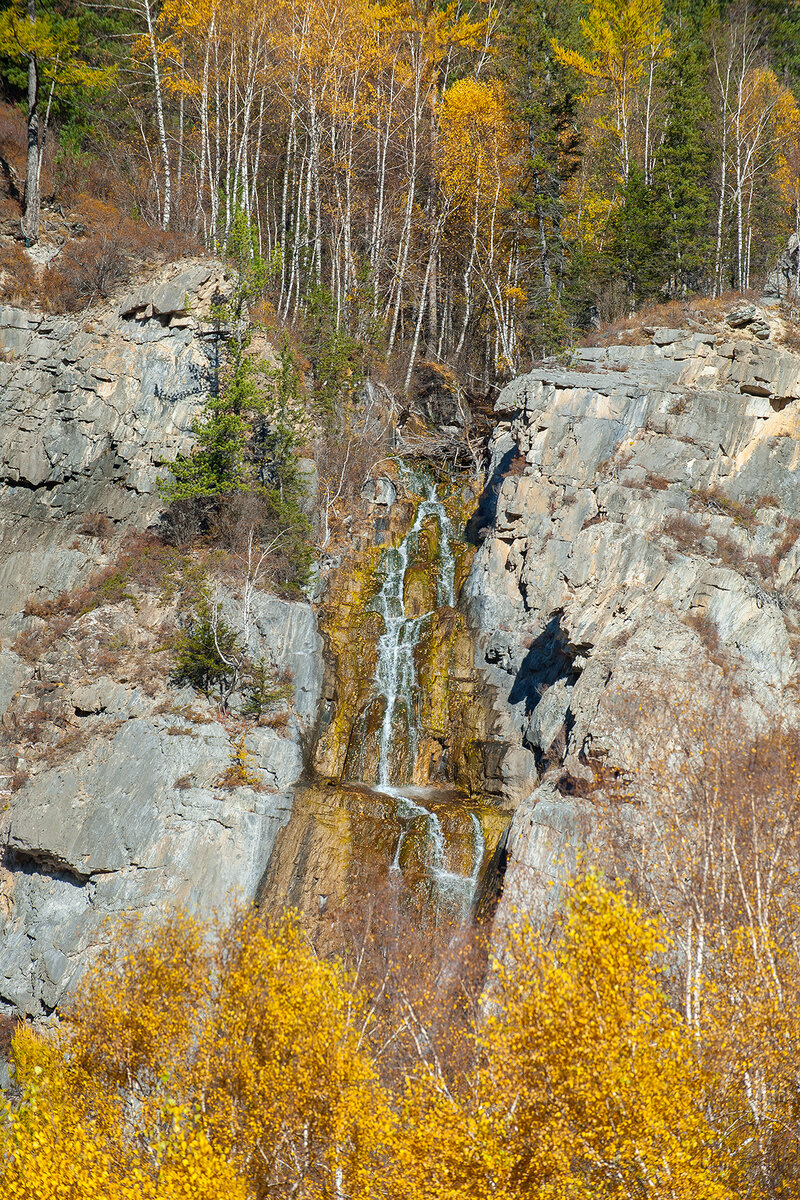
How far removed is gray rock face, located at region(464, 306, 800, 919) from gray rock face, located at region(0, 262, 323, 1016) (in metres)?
6.84

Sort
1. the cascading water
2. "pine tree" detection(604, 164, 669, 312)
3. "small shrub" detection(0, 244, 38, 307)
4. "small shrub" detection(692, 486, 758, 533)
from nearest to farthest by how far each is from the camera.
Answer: the cascading water < "small shrub" detection(692, 486, 758, 533) < "small shrub" detection(0, 244, 38, 307) < "pine tree" detection(604, 164, 669, 312)

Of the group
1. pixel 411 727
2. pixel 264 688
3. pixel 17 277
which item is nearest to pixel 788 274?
pixel 411 727

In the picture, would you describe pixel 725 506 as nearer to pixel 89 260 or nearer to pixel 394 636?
pixel 394 636

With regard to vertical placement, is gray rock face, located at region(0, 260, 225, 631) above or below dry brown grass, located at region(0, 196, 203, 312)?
below

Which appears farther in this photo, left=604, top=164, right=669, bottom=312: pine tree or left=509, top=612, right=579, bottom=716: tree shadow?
→ left=604, top=164, right=669, bottom=312: pine tree

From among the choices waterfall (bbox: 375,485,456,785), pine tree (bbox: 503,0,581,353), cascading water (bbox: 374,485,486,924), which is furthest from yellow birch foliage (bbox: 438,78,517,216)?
waterfall (bbox: 375,485,456,785)

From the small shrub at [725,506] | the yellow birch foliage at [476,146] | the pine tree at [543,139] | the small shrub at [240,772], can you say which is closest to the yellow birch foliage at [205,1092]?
the small shrub at [240,772]

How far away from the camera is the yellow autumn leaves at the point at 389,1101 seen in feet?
34.1

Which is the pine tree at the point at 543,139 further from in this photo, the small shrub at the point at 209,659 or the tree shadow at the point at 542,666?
the small shrub at the point at 209,659

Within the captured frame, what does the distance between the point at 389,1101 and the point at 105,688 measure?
14565 mm

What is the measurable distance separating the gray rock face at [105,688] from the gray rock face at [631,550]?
22.4 feet

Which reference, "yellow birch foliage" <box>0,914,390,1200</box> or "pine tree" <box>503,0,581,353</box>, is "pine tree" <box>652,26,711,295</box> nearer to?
"pine tree" <box>503,0,581,353</box>

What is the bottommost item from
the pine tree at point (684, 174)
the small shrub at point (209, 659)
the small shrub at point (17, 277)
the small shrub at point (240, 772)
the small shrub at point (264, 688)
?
the small shrub at point (240, 772)

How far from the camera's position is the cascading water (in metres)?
19.3
